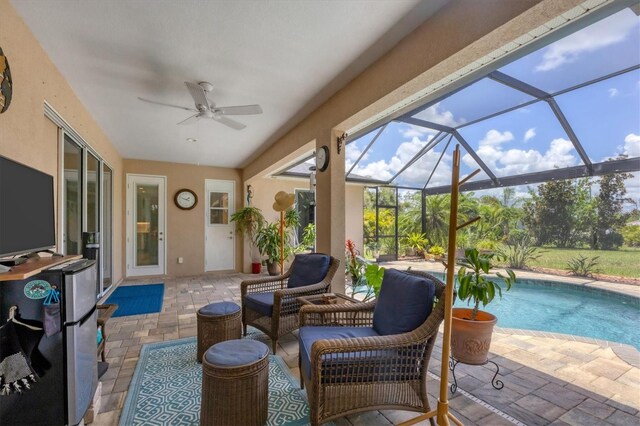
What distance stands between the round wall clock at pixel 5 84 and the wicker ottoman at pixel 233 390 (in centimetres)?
192

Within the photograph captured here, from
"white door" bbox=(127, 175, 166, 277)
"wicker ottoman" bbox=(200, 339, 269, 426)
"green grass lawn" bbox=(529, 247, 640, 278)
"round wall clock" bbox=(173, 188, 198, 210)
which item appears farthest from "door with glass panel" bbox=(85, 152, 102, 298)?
"green grass lawn" bbox=(529, 247, 640, 278)

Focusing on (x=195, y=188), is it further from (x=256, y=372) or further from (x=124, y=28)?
(x=256, y=372)

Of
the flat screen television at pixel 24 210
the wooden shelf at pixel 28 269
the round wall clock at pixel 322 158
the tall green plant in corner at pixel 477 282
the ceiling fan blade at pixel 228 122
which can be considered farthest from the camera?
the round wall clock at pixel 322 158

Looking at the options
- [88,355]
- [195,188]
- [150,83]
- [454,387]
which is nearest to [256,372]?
[88,355]

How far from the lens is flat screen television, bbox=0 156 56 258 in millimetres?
1403

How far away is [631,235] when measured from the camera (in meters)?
5.08

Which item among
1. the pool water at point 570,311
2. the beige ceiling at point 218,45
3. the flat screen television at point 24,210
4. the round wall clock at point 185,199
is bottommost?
the pool water at point 570,311

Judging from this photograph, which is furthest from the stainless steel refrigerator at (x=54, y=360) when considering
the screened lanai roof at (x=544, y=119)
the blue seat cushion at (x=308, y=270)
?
the screened lanai roof at (x=544, y=119)

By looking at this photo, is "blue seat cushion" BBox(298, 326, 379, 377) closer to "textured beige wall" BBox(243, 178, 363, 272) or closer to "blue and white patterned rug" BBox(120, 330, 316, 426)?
"blue and white patterned rug" BBox(120, 330, 316, 426)

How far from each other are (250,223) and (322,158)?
13.3 feet

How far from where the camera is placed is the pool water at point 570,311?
173 inches

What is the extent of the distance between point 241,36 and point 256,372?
90.2 inches

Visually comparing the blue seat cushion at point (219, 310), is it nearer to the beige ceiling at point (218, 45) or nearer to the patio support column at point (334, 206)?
the patio support column at point (334, 206)

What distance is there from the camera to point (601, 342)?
9.62 ft
